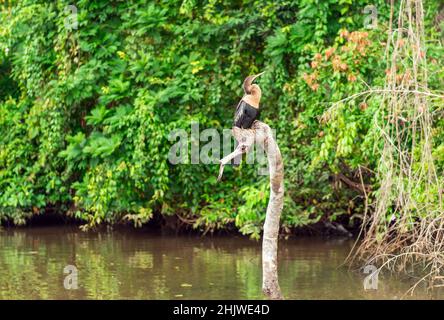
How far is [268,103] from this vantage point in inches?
485

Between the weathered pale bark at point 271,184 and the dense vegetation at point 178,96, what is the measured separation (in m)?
3.00

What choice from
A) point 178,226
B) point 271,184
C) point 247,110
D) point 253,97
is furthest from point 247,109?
point 178,226

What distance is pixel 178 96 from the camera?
40.3ft

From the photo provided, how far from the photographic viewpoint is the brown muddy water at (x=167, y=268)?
925cm

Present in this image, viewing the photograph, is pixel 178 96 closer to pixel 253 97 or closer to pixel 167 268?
pixel 167 268

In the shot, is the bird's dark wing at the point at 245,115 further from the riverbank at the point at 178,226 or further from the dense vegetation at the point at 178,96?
the riverbank at the point at 178,226

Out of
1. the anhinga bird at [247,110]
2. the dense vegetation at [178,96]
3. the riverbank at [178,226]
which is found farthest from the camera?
the riverbank at [178,226]

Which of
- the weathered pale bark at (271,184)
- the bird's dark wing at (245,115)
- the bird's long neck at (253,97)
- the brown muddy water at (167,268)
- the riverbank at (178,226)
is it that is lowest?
the brown muddy water at (167,268)

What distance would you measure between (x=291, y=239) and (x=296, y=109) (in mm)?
1719

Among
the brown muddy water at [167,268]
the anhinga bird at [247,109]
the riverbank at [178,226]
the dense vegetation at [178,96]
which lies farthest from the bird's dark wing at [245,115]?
the riverbank at [178,226]

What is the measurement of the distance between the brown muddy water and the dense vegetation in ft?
1.29

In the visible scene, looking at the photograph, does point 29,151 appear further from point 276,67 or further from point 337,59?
point 337,59

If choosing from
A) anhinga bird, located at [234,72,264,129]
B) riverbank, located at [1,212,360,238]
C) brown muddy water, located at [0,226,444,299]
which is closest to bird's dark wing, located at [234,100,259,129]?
anhinga bird, located at [234,72,264,129]

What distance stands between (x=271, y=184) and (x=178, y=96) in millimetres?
4696
